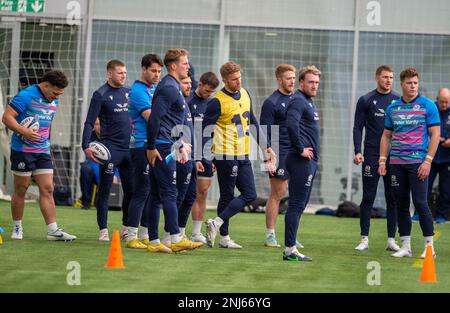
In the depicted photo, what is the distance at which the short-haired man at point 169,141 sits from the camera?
31.5ft

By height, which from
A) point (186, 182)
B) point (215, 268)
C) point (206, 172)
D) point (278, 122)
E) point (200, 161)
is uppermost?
point (278, 122)

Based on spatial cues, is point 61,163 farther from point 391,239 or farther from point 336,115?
point 391,239

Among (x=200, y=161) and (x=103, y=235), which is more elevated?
(x=200, y=161)

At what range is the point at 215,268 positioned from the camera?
8773mm

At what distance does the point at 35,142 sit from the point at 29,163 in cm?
23

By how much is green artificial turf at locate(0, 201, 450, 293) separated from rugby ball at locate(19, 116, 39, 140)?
1.17m

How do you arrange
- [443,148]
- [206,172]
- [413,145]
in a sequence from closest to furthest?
[413,145] → [206,172] → [443,148]

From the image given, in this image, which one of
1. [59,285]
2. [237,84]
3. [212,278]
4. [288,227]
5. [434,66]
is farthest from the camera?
[434,66]

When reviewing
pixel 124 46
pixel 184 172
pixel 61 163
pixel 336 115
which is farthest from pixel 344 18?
pixel 184 172

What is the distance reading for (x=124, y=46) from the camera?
19.5 metres

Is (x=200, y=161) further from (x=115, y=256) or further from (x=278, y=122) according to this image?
(x=115, y=256)

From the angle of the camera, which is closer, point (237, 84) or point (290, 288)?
point (290, 288)

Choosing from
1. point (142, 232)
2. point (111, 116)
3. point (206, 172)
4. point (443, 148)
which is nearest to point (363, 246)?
point (206, 172)

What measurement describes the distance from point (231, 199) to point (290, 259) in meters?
1.67
